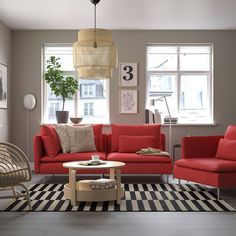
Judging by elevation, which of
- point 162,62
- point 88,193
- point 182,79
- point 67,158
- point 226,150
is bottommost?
point 88,193

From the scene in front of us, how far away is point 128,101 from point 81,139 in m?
1.61

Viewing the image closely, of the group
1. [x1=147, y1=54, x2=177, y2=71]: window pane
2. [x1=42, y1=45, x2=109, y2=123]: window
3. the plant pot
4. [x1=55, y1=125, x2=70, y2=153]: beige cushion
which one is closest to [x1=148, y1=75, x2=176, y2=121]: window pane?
[x1=147, y1=54, x2=177, y2=71]: window pane

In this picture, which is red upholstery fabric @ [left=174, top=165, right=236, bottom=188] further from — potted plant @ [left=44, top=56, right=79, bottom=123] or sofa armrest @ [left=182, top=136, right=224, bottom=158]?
potted plant @ [left=44, top=56, right=79, bottom=123]

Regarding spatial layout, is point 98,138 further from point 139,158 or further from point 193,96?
point 193,96

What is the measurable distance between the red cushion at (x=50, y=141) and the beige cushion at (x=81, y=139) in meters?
0.22

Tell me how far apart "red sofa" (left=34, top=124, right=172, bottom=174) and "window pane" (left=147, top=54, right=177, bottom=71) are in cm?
160

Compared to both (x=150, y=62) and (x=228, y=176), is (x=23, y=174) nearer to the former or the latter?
(x=228, y=176)

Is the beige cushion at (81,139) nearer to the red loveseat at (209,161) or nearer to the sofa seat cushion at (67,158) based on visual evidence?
the sofa seat cushion at (67,158)

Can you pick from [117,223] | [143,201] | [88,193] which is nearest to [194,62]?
[143,201]

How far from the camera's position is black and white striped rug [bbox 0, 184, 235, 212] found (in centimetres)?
430

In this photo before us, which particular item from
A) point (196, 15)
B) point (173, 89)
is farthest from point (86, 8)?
point (173, 89)

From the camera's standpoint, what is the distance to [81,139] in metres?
6.30

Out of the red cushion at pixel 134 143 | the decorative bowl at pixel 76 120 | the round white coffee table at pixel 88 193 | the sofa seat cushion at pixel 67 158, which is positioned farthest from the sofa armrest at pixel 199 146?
the decorative bowl at pixel 76 120

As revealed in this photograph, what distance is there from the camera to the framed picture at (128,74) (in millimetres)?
7543
